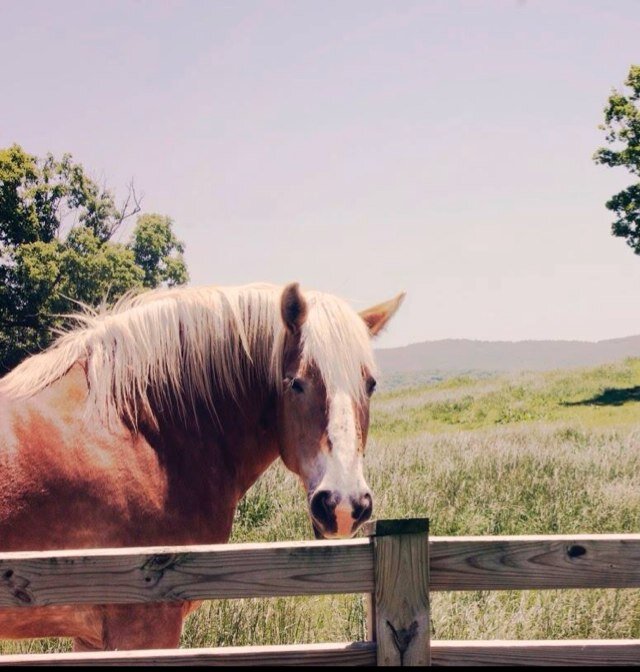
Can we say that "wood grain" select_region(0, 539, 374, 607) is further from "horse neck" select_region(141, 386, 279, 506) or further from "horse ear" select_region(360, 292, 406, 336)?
"horse ear" select_region(360, 292, 406, 336)

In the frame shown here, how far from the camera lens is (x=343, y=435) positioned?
3295 mm

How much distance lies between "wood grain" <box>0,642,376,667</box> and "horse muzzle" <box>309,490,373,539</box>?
2.15 feet

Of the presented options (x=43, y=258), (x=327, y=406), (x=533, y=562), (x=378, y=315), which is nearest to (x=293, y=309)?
(x=327, y=406)

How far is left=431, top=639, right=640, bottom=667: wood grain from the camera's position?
2574 millimetres

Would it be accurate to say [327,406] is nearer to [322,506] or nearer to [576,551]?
[322,506]

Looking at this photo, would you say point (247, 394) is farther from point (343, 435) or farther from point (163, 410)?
point (343, 435)

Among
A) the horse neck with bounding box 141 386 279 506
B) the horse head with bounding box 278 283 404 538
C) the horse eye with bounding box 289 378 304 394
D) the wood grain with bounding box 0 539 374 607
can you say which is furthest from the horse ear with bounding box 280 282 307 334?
the wood grain with bounding box 0 539 374 607

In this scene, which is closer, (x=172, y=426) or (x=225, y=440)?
(x=172, y=426)

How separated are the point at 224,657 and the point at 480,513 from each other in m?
5.87

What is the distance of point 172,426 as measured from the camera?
3584mm


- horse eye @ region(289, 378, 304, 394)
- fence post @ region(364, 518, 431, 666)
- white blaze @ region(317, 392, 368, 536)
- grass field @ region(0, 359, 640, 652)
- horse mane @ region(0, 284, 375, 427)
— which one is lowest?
grass field @ region(0, 359, 640, 652)

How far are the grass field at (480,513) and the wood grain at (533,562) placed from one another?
2.50m

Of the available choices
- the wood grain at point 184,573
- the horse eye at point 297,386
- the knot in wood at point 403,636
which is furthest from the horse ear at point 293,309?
the knot in wood at point 403,636

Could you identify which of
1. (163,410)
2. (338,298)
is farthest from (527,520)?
(163,410)
